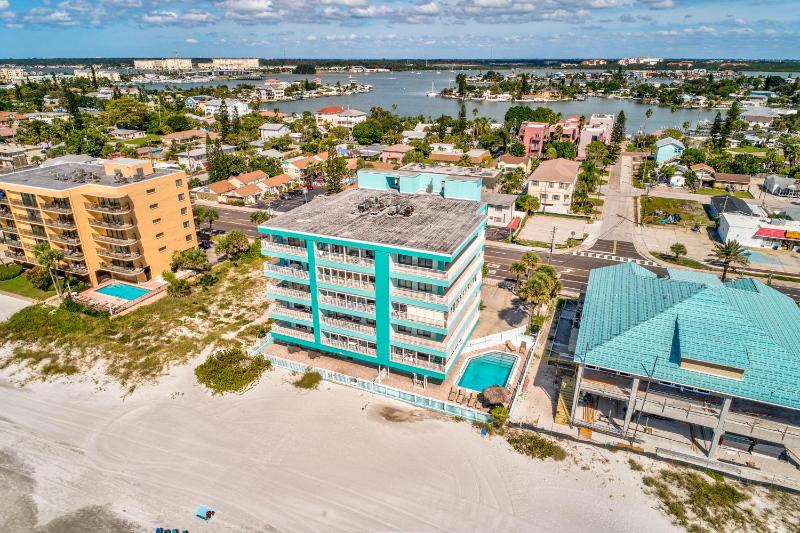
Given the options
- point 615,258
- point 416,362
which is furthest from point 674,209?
point 416,362

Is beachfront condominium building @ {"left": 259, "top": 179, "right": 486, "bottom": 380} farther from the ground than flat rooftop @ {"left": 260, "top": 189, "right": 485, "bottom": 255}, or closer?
closer

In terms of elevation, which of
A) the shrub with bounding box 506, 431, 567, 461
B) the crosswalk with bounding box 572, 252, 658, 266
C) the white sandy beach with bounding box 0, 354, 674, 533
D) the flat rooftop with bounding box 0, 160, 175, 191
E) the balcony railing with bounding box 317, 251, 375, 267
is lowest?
the white sandy beach with bounding box 0, 354, 674, 533

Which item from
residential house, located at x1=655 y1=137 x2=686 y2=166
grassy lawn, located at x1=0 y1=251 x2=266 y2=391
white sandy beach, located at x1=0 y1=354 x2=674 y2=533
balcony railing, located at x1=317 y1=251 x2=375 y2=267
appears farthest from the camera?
residential house, located at x1=655 y1=137 x2=686 y2=166

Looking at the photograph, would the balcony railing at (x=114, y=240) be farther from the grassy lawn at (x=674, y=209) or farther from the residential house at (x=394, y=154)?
the grassy lawn at (x=674, y=209)

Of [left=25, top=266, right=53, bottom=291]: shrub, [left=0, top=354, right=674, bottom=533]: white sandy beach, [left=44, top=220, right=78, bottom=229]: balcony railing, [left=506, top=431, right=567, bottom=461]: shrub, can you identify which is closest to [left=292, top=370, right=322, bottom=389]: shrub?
[left=0, top=354, right=674, bottom=533]: white sandy beach

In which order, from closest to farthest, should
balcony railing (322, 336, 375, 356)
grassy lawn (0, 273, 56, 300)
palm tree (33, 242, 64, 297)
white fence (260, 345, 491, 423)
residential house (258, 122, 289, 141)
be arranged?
white fence (260, 345, 491, 423)
balcony railing (322, 336, 375, 356)
palm tree (33, 242, 64, 297)
grassy lawn (0, 273, 56, 300)
residential house (258, 122, 289, 141)

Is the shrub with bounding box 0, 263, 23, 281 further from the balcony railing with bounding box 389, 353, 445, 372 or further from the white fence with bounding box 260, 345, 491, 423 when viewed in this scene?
the balcony railing with bounding box 389, 353, 445, 372
